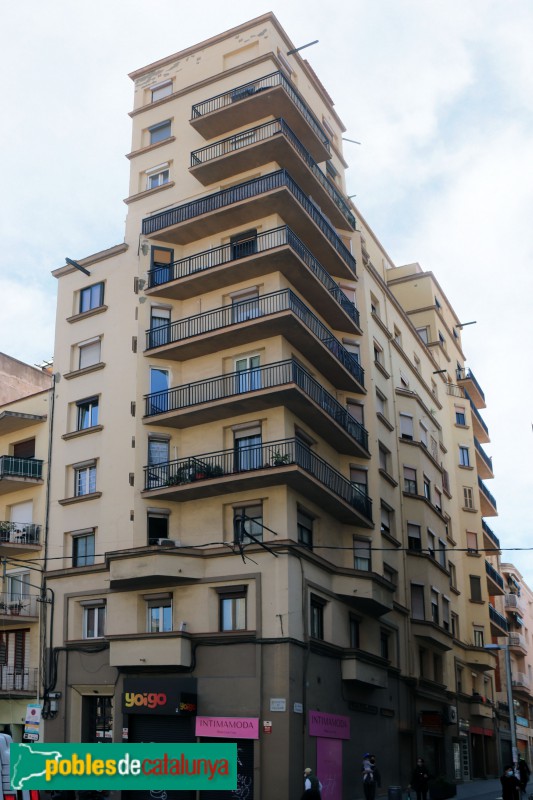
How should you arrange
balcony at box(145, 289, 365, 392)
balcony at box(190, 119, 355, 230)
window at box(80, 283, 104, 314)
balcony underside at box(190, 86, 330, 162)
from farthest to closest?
window at box(80, 283, 104, 314) < balcony underside at box(190, 86, 330, 162) < balcony at box(190, 119, 355, 230) < balcony at box(145, 289, 365, 392)

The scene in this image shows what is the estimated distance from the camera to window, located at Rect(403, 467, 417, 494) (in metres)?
42.4

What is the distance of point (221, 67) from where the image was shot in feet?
130

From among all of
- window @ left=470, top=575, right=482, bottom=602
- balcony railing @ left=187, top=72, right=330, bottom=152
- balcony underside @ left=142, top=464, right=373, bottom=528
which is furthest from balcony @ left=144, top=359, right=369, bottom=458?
window @ left=470, top=575, right=482, bottom=602

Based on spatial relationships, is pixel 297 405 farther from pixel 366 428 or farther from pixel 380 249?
pixel 380 249

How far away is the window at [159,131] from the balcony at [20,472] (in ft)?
49.8

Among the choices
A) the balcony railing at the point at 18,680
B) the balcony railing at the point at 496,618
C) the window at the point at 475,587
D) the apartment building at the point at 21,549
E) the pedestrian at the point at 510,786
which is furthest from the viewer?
the balcony railing at the point at 496,618

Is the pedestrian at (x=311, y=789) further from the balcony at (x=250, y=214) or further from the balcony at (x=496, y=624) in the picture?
the balcony at (x=496, y=624)

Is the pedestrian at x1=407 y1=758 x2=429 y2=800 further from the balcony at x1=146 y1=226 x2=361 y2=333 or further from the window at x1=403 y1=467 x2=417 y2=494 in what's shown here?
the balcony at x1=146 y1=226 x2=361 y2=333

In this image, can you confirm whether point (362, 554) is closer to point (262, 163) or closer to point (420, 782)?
point (420, 782)

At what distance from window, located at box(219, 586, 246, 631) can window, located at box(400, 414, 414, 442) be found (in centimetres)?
1602

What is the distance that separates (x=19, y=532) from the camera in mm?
35906

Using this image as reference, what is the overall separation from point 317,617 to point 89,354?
1406cm

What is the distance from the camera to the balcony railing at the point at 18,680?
3347 centimetres

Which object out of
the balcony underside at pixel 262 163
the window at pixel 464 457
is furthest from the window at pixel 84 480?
the window at pixel 464 457
